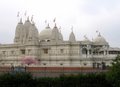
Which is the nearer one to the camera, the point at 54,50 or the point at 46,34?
the point at 54,50

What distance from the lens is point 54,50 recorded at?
A: 70.2m

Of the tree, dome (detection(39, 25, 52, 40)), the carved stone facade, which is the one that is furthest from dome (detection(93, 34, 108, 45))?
the tree

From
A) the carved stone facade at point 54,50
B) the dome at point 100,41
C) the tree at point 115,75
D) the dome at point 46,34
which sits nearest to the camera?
the tree at point 115,75

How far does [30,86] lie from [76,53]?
38986 mm

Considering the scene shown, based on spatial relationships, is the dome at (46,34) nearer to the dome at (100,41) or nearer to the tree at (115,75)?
the dome at (100,41)

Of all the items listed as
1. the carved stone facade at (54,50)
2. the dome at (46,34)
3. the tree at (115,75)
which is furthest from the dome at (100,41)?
the tree at (115,75)

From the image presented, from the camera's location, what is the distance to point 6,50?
246ft

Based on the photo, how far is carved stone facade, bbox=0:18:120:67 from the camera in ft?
227

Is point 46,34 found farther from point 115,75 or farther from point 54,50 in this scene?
point 115,75

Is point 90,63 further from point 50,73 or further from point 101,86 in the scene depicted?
point 101,86

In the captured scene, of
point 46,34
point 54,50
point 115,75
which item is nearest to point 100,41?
point 54,50

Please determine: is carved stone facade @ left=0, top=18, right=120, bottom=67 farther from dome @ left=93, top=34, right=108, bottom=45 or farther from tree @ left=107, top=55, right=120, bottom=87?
tree @ left=107, top=55, right=120, bottom=87

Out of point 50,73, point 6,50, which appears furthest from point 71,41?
point 50,73

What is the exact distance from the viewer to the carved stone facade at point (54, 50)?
2719 inches
